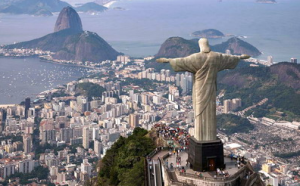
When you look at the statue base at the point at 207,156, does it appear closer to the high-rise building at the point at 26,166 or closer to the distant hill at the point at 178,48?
the high-rise building at the point at 26,166

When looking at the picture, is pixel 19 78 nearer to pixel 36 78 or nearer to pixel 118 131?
pixel 36 78

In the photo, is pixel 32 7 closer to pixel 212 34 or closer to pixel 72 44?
pixel 212 34

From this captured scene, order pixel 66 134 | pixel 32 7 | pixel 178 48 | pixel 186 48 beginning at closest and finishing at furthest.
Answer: pixel 66 134, pixel 186 48, pixel 178 48, pixel 32 7

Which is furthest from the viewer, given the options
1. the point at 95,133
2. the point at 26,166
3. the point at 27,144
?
the point at 95,133

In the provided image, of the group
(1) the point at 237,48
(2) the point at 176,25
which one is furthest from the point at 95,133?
(2) the point at 176,25

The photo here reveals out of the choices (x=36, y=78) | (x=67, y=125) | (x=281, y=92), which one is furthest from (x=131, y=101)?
(x=36, y=78)

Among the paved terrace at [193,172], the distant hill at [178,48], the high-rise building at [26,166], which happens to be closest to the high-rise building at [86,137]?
the high-rise building at [26,166]
